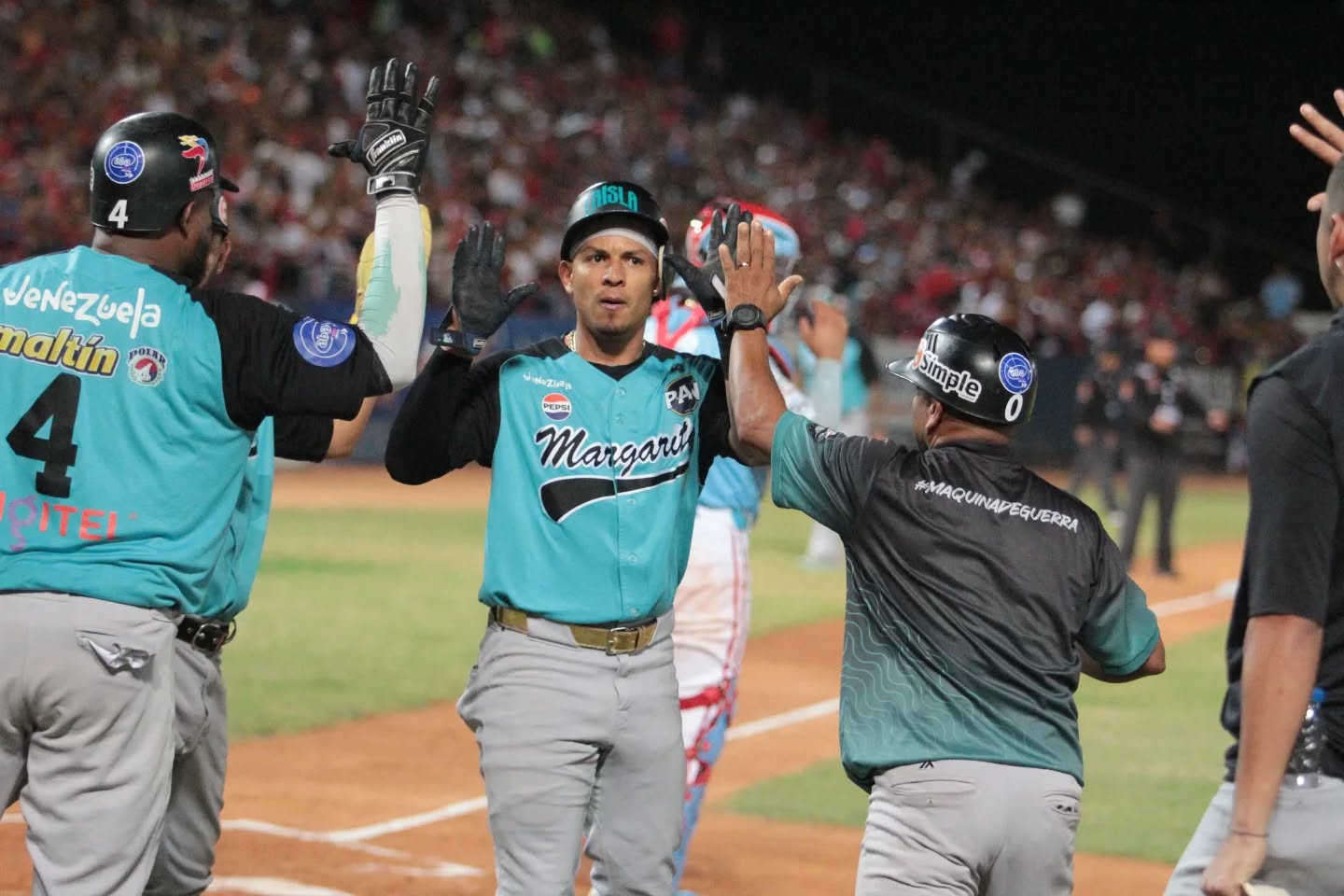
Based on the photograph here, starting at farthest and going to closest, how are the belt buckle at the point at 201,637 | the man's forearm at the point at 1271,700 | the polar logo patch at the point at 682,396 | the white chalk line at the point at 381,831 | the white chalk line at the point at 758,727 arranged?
the white chalk line at the point at 758,727 < the white chalk line at the point at 381,831 < the polar logo patch at the point at 682,396 < the belt buckle at the point at 201,637 < the man's forearm at the point at 1271,700

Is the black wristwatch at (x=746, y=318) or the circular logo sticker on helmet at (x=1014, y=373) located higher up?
the black wristwatch at (x=746, y=318)

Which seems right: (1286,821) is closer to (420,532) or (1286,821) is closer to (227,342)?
(227,342)

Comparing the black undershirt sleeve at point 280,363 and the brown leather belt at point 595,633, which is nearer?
the black undershirt sleeve at point 280,363

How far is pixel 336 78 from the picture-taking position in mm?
29609

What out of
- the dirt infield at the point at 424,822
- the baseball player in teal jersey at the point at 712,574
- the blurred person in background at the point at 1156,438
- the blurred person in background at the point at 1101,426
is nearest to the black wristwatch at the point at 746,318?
the baseball player in teal jersey at the point at 712,574

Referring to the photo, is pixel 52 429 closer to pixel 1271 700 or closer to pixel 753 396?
pixel 753 396

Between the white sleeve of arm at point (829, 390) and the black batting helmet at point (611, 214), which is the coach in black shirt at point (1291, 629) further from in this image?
the white sleeve of arm at point (829, 390)

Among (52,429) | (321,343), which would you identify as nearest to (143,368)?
(52,429)

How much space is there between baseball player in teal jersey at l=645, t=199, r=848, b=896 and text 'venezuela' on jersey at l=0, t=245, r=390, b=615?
2.14 meters

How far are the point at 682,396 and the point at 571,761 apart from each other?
3.52 feet

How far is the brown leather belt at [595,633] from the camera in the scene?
4438mm

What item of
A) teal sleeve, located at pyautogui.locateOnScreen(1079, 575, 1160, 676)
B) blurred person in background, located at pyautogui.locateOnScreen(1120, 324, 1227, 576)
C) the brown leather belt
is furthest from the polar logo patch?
blurred person in background, located at pyautogui.locateOnScreen(1120, 324, 1227, 576)

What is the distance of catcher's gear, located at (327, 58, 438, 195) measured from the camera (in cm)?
431

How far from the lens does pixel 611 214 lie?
475 cm
